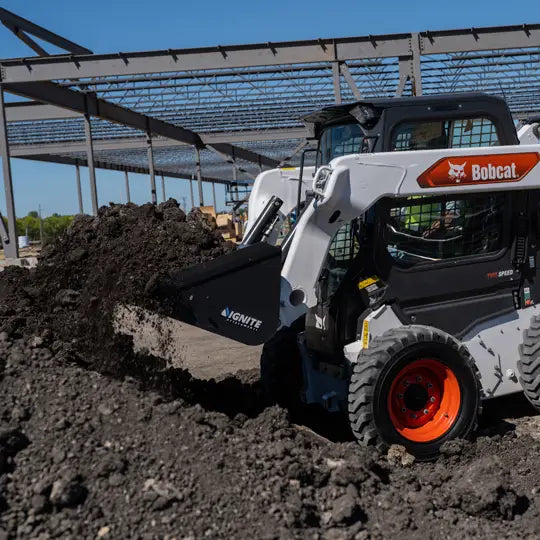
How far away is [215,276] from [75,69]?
11.5 meters

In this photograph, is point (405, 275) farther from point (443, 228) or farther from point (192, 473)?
point (192, 473)

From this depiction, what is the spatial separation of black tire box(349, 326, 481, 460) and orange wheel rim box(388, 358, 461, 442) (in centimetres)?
1

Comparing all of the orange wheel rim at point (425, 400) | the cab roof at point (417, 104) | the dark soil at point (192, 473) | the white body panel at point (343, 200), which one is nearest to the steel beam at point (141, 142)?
the cab roof at point (417, 104)

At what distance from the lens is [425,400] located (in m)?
4.82

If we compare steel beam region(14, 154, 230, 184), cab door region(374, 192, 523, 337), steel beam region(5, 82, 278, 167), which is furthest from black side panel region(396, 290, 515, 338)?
steel beam region(14, 154, 230, 184)

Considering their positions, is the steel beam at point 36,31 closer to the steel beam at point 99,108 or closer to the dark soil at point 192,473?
the steel beam at point 99,108

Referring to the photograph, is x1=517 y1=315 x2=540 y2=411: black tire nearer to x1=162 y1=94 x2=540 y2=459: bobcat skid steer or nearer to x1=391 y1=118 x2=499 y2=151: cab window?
x1=162 y1=94 x2=540 y2=459: bobcat skid steer

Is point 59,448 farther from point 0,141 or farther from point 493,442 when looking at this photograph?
point 0,141

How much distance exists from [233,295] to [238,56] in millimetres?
10875

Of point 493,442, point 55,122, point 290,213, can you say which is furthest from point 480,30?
point 55,122

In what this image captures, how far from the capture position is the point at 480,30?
44.4 feet

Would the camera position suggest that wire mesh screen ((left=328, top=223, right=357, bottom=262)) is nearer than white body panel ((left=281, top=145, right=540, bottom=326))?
No

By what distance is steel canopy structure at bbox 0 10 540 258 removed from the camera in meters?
14.1

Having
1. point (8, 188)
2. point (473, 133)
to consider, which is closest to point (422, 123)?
point (473, 133)
